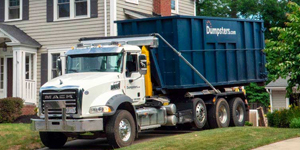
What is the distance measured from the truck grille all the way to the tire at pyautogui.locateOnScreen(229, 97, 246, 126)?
6.80 meters

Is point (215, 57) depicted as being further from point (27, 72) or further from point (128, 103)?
point (27, 72)

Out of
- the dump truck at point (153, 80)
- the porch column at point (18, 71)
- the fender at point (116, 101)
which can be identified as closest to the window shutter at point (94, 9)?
the porch column at point (18, 71)

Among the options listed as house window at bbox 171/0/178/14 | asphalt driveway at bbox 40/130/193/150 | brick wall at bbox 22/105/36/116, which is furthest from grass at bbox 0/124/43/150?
house window at bbox 171/0/178/14

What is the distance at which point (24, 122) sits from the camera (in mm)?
20031

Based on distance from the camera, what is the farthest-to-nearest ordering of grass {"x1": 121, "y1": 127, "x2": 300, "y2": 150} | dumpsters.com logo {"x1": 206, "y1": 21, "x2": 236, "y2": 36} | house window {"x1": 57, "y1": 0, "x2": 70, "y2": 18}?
1. house window {"x1": 57, "y1": 0, "x2": 70, "y2": 18}
2. dumpsters.com logo {"x1": 206, "y1": 21, "x2": 236, "y2": 36}
3. grass {"x1": 121, "y1": 127, "x2": 300, "y2": 150}

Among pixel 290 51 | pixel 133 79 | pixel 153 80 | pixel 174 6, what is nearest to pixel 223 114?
pixel 290 51

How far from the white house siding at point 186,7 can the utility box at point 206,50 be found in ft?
26.4

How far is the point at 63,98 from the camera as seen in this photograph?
40.1ft

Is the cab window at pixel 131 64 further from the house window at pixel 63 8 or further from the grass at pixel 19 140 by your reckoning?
the house window at pixel 63 8

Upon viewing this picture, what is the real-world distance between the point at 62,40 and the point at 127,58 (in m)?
9.76

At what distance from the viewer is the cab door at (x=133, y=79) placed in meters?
13.5

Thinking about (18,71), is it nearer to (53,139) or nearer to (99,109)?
(53,139)

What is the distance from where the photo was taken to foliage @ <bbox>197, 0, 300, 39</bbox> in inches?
1592

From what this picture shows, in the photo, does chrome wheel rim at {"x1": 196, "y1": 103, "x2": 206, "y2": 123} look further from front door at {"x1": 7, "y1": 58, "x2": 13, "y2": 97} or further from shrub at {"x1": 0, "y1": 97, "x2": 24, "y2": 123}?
front door at {"x1": 7, "y1": 58, "x2": 13, "y2": 97}
